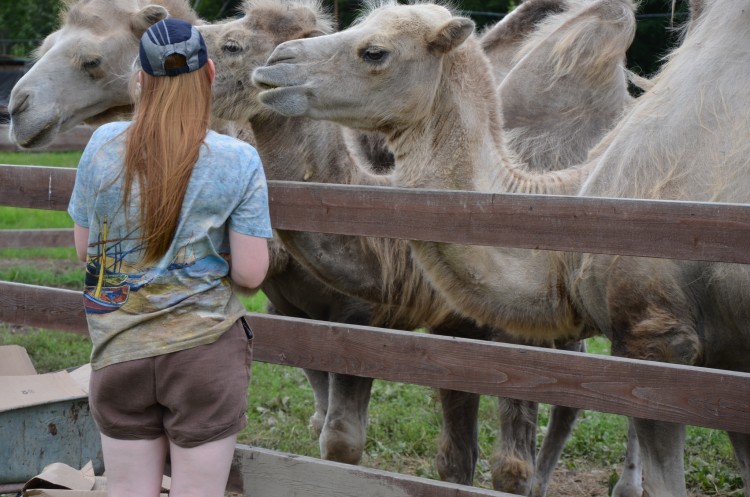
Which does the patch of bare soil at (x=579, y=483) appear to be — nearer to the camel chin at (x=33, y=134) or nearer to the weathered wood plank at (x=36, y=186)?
the weathered wood plank at (x=36, y=186)

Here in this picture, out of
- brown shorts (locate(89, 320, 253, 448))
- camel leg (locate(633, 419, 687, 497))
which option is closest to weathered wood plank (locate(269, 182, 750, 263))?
camel leg (locate(633, 419, 687, 497))

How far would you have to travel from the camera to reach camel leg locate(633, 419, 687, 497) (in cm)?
354

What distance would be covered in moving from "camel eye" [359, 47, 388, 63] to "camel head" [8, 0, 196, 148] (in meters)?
1.45

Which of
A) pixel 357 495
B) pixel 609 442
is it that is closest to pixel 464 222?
pixel 357 495

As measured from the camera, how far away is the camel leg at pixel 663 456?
3541mm

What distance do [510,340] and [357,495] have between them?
1.47 metres

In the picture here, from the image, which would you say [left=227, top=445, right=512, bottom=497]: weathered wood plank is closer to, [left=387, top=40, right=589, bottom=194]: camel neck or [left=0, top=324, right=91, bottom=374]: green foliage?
[left=387, top=40, right=589, bottom=194]: camel neck

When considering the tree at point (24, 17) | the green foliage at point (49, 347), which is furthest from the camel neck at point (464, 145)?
the tree at point (24, 17)

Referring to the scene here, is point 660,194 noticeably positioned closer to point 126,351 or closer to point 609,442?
point 126,351

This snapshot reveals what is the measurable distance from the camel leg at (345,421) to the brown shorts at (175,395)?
2028 millimetres

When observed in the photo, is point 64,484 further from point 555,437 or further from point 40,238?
point 40,238

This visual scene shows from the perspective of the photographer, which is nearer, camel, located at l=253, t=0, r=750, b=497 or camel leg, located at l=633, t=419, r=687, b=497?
camel leg, located at l=633, t=419, r=687, b=497

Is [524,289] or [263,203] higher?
[263,203]

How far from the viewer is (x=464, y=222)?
3482mm
